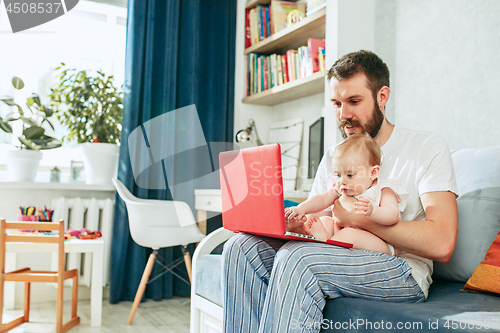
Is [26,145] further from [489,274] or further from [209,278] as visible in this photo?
[489,274]

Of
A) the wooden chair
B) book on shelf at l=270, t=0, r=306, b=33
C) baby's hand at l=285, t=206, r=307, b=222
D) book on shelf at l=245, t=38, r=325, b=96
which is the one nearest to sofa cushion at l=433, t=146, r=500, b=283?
baby's hand at l=285, t=206, r=307, b=222

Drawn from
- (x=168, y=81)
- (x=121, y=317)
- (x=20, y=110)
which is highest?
(x=168, y=81)

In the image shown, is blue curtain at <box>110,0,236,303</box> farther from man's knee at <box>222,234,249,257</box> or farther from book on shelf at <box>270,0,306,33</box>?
man's knee at <box>222,234,249,257</box>

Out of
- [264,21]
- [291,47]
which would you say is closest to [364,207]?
[291,47]

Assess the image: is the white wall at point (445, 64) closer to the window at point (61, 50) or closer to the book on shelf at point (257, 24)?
the book on shelf at point (257, 24)

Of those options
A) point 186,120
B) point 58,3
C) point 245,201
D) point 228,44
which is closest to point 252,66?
point 228,44

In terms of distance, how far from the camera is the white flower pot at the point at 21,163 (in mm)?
2432

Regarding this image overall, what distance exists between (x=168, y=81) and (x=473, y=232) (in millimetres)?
2140

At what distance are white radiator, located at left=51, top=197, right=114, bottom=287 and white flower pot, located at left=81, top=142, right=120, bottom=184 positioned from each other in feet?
0.47

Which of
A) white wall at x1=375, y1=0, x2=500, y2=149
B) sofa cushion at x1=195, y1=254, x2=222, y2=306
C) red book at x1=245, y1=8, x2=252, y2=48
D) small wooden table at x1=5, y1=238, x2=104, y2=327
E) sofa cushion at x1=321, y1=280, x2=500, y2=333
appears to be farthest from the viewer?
red book at x1=245, y1=8, x2=252, y2=48

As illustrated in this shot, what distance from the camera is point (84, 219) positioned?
2727mm

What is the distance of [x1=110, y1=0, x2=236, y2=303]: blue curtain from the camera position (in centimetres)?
264

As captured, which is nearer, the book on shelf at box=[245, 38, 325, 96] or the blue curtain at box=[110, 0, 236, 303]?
the book on shelf at box=[245, 38, 325, 96]

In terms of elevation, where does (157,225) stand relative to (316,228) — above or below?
below
